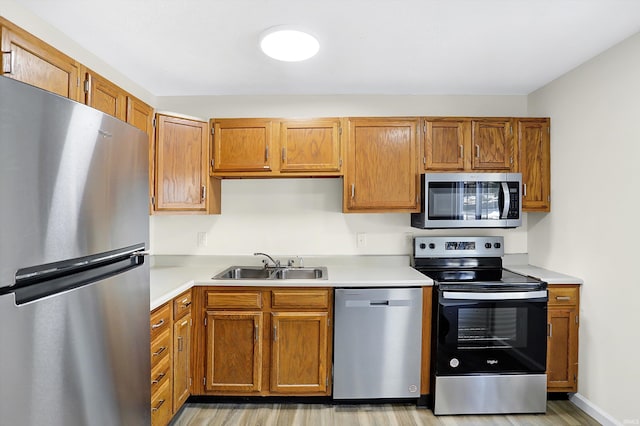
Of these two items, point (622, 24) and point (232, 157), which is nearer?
point (622, 24)

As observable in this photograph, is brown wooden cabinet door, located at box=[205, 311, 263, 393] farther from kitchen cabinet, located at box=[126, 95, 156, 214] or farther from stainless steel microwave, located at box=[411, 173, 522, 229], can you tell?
stainless steel microwave, located at box=[411, 173, 522, 229]

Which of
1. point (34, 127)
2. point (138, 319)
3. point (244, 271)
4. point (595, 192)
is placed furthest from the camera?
point (244, 271)

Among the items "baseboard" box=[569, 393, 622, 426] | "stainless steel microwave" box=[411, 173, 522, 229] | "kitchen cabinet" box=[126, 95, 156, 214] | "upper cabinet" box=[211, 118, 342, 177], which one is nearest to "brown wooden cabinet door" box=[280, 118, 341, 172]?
"upper cabinet" box=[211, 118, 342, 177]

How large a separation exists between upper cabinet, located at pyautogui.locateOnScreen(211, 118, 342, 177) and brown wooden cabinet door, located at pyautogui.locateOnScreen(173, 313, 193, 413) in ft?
3.81

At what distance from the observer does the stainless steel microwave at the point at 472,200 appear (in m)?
2.67

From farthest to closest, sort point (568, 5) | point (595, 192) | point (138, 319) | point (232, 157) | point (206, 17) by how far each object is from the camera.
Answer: point (232, 157), point (595, 192), point (206, 17), point (568, 5), point (138, 319)

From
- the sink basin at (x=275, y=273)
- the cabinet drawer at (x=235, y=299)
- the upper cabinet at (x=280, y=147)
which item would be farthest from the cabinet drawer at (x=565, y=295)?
the cabinet drawer at (x=235, y=299)

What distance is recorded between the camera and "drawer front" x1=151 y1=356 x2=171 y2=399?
1.90 metres

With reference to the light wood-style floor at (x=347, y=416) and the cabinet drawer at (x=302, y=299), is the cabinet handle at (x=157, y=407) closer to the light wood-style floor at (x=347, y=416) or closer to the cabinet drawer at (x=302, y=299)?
the light wood-style floor at (x=347, y=416)

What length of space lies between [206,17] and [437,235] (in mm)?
2357

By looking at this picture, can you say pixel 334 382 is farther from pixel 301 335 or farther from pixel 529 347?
pixel 529 347

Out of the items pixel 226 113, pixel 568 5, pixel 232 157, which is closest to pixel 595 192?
pixel 568 5

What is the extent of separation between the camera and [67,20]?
6.15ft

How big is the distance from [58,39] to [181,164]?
39.6 inches
